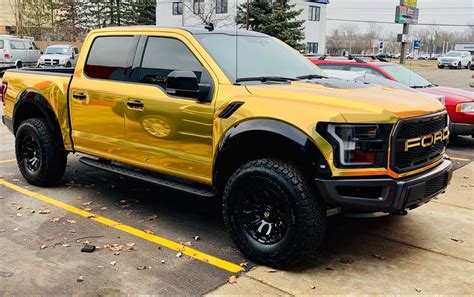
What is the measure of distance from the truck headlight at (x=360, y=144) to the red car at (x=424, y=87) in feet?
20.7

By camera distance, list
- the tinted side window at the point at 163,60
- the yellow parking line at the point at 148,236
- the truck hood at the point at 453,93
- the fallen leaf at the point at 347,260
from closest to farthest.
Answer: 1. the yellow parking line at the point at 148,236
2. the fallen leaf at the point at 347,260
3. the tinted side window at the point at 163,60
4. the truck hood at the point at 453,93

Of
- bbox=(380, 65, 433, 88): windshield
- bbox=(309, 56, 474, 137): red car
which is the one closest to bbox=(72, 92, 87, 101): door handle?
bbox=(309, 56, 474, 137): red car

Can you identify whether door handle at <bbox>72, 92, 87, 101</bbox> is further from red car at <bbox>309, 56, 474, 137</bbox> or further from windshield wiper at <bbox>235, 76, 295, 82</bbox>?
red car at <bbox>309, 56, 474, 137</bbox>

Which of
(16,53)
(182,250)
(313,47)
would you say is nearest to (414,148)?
(182,250)

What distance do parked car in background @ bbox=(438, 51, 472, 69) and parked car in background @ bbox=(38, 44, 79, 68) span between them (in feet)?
121

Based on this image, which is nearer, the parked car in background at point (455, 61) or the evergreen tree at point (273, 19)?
the evergreen tree at point (273, 19)

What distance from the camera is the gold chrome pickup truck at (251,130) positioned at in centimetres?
375

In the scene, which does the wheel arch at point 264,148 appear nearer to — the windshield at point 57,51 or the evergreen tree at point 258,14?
the windshield at point 57,51

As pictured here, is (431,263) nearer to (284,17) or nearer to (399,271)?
(399,271)

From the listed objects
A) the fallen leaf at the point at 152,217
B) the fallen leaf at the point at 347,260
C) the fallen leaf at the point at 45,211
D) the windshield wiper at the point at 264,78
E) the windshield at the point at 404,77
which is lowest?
the fallen leaf at the point at 347,260

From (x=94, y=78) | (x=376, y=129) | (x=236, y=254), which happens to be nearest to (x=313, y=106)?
(x=376, y=129)

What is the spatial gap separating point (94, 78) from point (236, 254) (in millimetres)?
2666

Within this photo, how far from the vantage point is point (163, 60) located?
16.6ft

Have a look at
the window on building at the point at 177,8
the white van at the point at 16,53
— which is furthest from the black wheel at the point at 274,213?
the window on building at the point at 177,8
